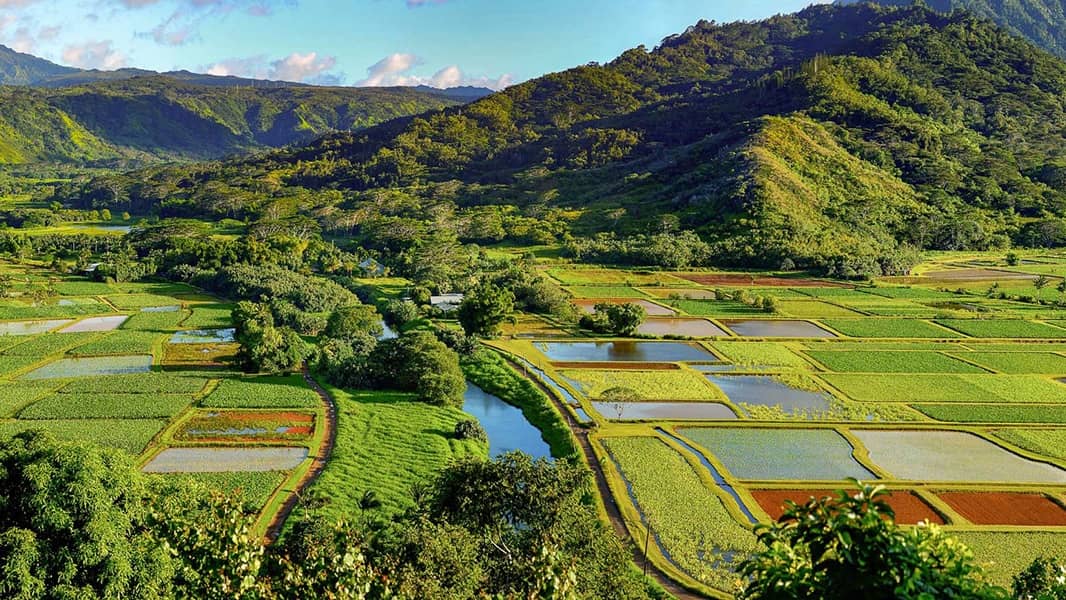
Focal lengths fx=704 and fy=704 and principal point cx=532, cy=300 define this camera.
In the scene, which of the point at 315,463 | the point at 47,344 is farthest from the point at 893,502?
the point at 47,344

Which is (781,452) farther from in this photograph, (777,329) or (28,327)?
(28,327)

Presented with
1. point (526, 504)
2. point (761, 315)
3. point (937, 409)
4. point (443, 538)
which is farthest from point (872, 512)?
point (761, 315)

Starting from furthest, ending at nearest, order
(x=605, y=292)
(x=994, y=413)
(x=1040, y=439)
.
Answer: (x=605, y=292), (x=994, y=413), (x=1040, y=439)

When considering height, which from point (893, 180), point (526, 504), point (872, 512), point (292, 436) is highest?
point (893, 180)

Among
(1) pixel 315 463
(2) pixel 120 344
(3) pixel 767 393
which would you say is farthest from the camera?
(2) pixel 120 344

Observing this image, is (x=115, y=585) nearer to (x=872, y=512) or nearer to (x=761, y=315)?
(x=872, y=512)

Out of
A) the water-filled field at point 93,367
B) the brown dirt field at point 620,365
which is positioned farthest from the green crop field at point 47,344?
the brown dirt field at point 620,365
